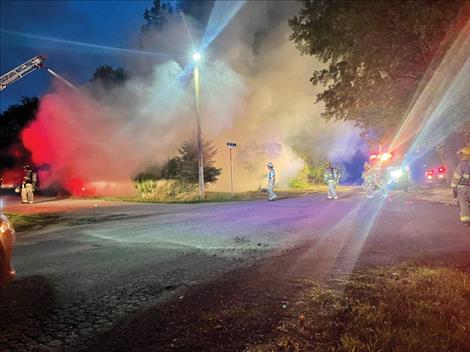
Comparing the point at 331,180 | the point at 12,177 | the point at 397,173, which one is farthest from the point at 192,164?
the point at 12,177

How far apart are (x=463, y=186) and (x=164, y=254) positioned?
641cm

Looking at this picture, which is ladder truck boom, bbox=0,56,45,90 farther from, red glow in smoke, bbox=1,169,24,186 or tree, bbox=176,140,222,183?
tree, bbox=176,140,222,183

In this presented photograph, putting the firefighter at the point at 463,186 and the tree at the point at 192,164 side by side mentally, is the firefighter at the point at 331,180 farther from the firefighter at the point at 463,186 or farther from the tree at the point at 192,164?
the tree at the point at 192,164

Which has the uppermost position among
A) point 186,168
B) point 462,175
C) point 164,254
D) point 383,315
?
point 186,168

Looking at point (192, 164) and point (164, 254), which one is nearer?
point (164, 254)

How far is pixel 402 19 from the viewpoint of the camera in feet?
16.2

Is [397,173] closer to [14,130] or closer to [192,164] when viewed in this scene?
[192,164]

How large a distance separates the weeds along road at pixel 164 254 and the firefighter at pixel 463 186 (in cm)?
35

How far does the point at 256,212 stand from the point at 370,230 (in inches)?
150

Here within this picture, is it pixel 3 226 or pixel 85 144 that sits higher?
pixel 85 144

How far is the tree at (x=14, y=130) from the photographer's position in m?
34.9

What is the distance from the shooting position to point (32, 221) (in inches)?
422

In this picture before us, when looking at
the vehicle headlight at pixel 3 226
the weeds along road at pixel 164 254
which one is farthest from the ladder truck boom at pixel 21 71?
the vehicle headlight at pixel 3 226

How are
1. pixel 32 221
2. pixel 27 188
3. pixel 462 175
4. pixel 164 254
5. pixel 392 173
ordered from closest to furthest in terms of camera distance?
pixel 164 254, pixel 462 175, pixel 32 221, pixel 27 188, pixel 392 173
